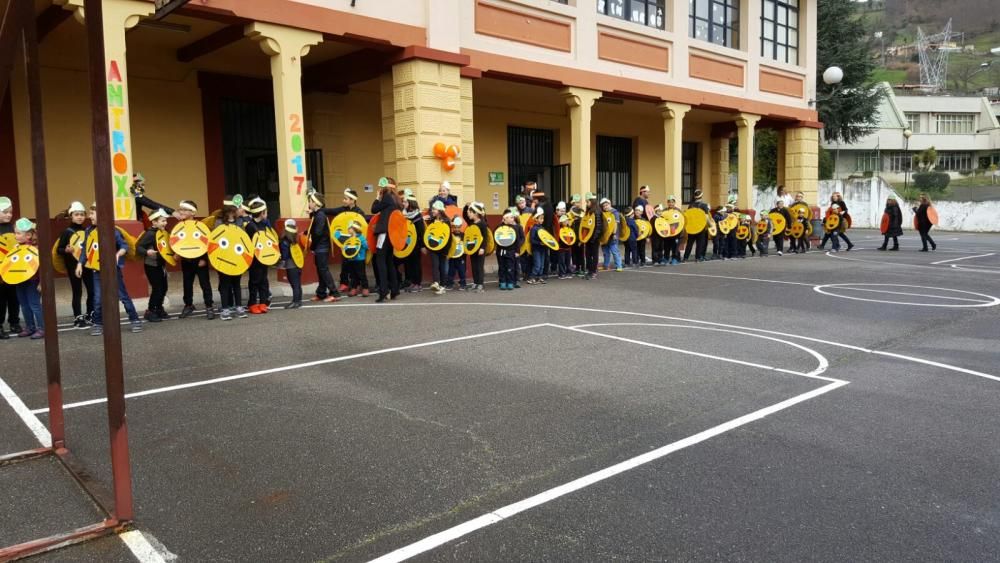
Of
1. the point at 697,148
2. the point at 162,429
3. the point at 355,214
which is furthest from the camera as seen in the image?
the point at 697,148

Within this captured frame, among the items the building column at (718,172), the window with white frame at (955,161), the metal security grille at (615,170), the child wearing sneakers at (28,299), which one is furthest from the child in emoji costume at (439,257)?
the window with white frame at (955,161)

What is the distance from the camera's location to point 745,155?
23875 mm

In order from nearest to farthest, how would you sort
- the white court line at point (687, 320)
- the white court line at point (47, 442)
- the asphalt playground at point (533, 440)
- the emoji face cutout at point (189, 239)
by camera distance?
the white court line at point (47, 442) → the asphalt playground at point (533, 440) → the white court line at point (687, 320) → the emoji face cutout at point (189, 239)

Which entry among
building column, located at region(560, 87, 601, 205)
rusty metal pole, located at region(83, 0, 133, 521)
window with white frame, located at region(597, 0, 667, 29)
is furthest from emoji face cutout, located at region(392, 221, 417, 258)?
window with white frame, located at region(597, 0, 667, 29)

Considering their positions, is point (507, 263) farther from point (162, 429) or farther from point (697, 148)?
point (697, 148)

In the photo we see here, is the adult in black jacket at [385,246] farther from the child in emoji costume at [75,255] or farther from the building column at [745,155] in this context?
the building column at [745,155]

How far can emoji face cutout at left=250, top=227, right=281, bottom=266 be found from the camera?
10.2 metres

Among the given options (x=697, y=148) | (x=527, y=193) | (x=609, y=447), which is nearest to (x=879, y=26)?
(x=697, y=148)

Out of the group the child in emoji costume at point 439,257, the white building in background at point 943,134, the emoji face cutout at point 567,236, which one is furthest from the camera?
the white building in background at point 943,134

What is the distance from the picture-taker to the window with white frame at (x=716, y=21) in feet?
70.8

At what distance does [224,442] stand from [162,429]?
619 millimetres

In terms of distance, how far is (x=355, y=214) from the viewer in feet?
39.1

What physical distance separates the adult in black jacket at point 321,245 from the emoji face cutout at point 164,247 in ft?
7.67

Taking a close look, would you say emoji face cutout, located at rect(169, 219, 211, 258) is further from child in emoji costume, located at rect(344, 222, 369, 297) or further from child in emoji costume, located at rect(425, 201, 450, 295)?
child in emoji costume, located at rect(425, 201, 450, 295)
